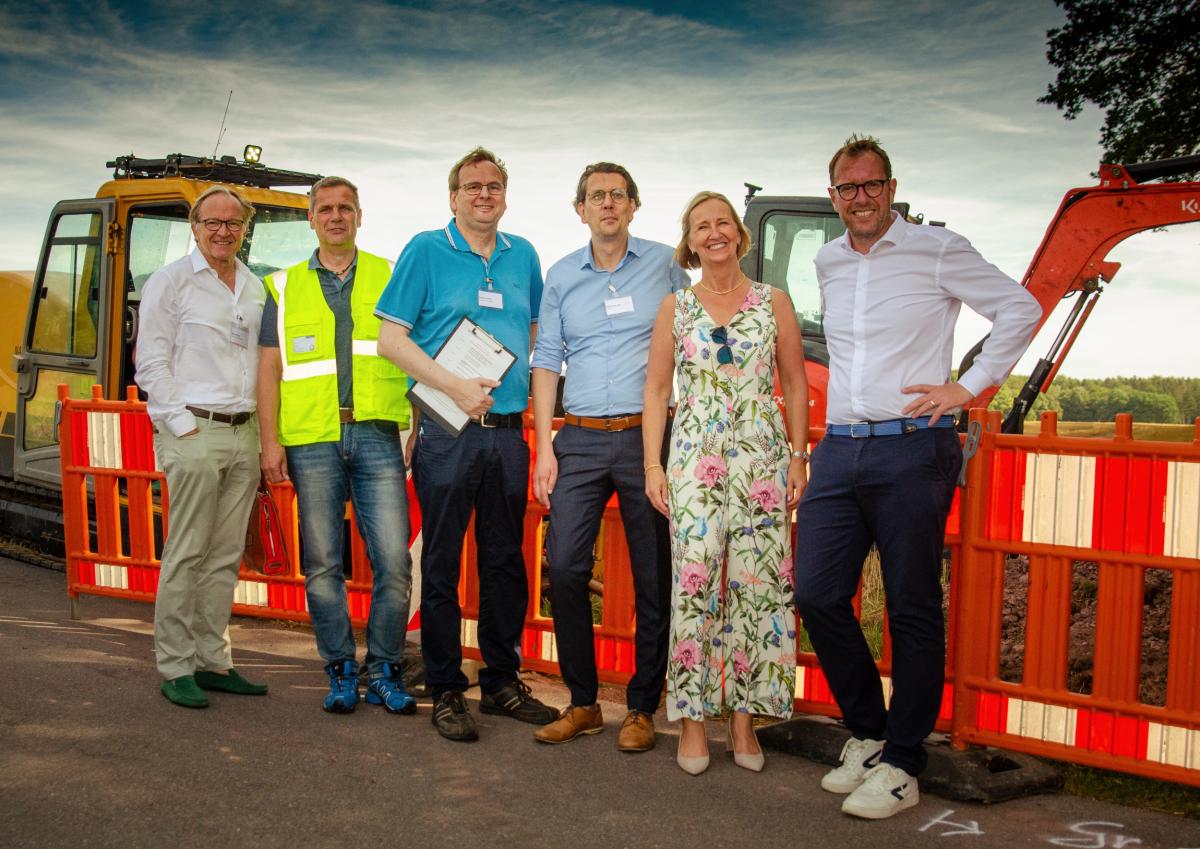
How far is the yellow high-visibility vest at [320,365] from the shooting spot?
15.6 feet

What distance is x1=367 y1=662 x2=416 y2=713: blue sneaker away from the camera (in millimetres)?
4816

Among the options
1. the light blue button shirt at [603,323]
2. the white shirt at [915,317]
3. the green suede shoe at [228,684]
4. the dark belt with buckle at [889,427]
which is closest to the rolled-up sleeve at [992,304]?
the white shirt at [915,317]

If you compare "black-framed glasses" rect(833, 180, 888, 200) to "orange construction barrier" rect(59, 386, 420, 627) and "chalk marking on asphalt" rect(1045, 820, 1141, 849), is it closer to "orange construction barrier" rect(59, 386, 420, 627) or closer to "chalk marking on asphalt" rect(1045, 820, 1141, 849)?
"chalk marking on asphalt" rect(1045, 820, 1141, 849)

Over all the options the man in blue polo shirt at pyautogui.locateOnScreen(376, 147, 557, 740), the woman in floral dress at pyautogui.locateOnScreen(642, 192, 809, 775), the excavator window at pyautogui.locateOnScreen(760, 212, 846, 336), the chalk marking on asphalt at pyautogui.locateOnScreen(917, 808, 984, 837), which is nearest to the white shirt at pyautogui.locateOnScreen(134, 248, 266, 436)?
the man in blue polo shirt at pyautogui.locateOnScreen(376, 147, 557, 740)

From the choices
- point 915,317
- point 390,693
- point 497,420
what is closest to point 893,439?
point 915,317

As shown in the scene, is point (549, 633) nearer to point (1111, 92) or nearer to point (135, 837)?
point (135, 837)

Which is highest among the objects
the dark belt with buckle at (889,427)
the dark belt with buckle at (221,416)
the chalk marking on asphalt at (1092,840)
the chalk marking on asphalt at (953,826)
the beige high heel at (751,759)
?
the dark belt with buckle at (889,427)

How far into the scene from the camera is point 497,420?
→ 460 centimetres

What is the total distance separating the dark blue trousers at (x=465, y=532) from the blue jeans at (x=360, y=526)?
0.60ft

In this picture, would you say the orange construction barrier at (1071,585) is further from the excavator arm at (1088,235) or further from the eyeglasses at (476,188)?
the excavator arm at (1088,235)

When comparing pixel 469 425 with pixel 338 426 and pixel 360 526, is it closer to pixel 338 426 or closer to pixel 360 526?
pixel 338 426

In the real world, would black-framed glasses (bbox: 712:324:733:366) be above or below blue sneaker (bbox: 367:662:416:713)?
above

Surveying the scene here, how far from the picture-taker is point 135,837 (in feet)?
11.6

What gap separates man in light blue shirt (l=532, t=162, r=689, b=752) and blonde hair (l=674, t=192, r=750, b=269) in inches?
4.1
